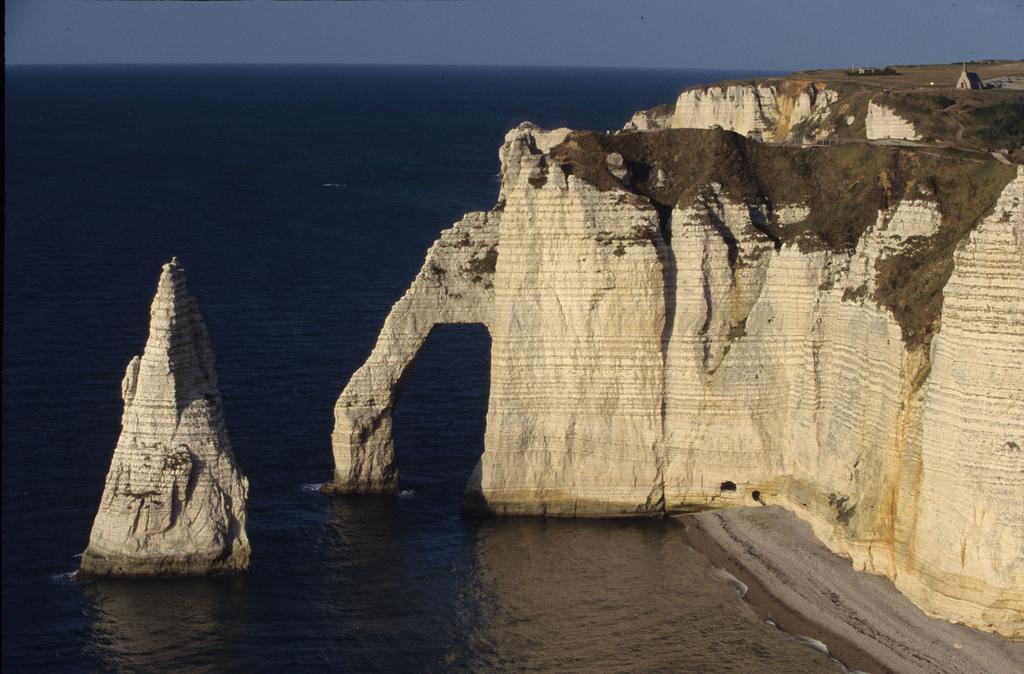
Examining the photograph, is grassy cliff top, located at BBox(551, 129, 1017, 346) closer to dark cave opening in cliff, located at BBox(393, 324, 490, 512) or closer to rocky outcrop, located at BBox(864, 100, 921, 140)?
dark cave opening in cliff, located at BBox(393, 324, 490, 512)

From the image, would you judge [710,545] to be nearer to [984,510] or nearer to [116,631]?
[984,510]

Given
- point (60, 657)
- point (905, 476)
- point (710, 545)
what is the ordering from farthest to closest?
point (710, 545)
point (905, 476)
point (60, 657)

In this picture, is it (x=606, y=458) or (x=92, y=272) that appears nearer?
(x=606, y=458)

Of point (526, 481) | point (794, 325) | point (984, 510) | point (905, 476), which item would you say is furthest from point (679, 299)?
point (984, 510)

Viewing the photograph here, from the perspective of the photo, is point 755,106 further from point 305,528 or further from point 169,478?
point 169,478

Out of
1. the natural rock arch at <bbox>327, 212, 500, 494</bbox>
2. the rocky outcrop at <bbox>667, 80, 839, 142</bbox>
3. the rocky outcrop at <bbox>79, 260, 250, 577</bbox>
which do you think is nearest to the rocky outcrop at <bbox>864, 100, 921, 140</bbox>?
the rocky outcrop at <bbox>667, 80, 839, 142</bbox>

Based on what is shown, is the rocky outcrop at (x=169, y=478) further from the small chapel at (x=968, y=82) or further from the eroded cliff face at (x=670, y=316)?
the small chapel at (x=968, y=82)

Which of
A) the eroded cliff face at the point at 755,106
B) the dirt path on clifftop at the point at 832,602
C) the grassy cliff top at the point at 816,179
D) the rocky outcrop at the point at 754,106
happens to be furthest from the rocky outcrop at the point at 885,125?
the dirt path on clifftop at the point at 832,602

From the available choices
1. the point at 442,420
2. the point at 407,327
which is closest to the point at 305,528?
the point at 407,327
